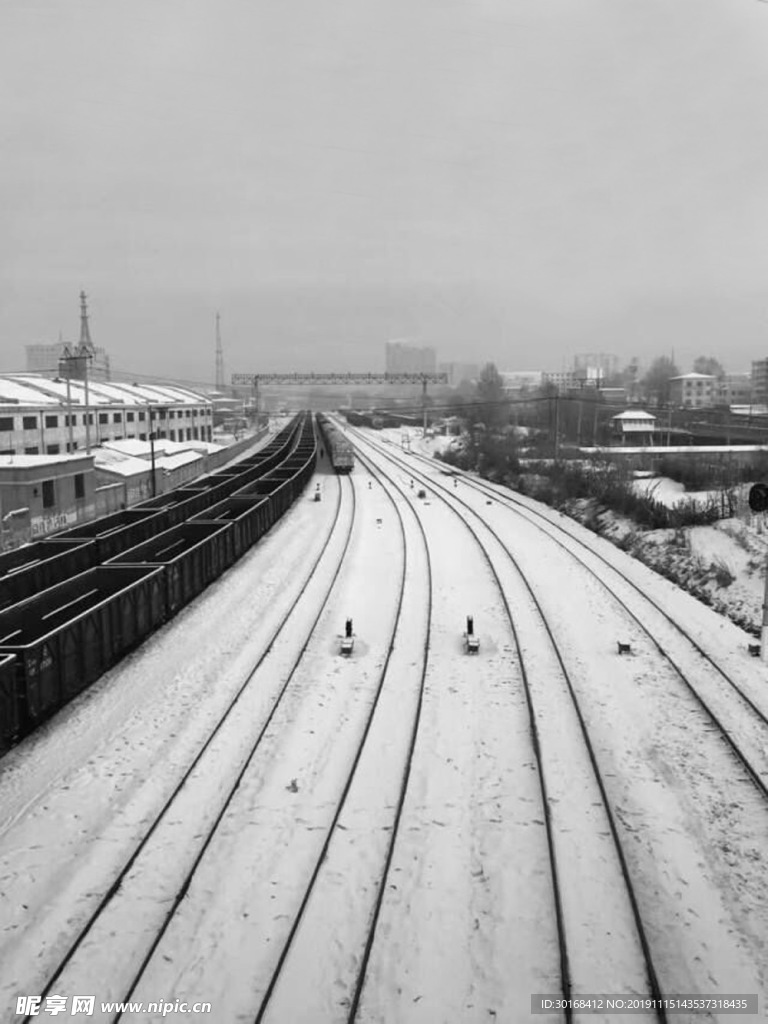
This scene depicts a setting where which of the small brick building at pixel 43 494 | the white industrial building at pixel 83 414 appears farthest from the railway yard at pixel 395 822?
the white industrial building at pixel 83 414

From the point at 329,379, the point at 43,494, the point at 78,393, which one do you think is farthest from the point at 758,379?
the point at 43,494

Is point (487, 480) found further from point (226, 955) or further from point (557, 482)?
point (226, 955)

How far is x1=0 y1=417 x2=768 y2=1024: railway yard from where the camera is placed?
517 centimetres

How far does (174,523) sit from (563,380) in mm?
179134

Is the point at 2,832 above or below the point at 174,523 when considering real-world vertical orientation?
below

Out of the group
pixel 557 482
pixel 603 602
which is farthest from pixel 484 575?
pixel 557 482

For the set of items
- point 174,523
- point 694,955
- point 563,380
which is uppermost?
point 563,380

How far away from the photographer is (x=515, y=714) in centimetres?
963

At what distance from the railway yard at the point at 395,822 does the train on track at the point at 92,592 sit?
16.7 inches

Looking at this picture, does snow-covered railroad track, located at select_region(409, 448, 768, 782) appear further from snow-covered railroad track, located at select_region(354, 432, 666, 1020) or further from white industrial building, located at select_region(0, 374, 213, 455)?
white industrial building, located at select_region(0, 374, 213, 455)

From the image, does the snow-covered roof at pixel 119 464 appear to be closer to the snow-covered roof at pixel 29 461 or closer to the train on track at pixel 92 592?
the snow-covered roof at pixel 29 461

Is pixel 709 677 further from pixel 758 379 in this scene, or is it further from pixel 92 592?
pixel 758 379

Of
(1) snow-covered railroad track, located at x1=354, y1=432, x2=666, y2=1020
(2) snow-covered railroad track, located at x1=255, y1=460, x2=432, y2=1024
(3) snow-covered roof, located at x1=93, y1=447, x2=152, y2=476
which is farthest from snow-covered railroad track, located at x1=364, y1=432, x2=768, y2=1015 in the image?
(3) snow-covered roof, located at x1=93, y1=447, x2=152, y2=476

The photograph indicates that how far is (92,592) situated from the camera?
11953 mm
